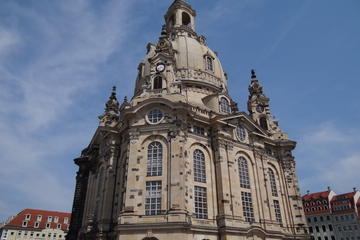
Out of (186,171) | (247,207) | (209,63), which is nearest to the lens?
(186,171)

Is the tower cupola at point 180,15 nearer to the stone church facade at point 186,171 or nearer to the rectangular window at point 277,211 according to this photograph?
the stone church facade at point 186,171

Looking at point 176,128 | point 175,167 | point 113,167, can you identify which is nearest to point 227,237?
point 175,167

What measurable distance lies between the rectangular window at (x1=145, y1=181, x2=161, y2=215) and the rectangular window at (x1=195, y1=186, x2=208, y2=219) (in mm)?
4101

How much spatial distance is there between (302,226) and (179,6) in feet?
146

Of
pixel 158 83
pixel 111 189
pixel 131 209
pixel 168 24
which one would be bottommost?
pixel 131 209

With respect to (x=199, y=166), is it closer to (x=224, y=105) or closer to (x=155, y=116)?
(x=155, y=116)

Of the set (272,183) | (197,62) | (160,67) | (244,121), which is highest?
(197,62)

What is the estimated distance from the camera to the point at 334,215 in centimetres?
6059

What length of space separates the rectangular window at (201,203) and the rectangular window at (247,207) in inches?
200

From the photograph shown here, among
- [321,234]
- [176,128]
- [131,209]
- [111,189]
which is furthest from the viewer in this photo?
[321,234]

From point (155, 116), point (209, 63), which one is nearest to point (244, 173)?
point (155, 116)

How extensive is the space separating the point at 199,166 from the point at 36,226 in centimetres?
4936

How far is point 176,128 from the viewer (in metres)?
30.8

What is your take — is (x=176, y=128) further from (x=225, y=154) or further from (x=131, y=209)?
(x=131, y=209)
